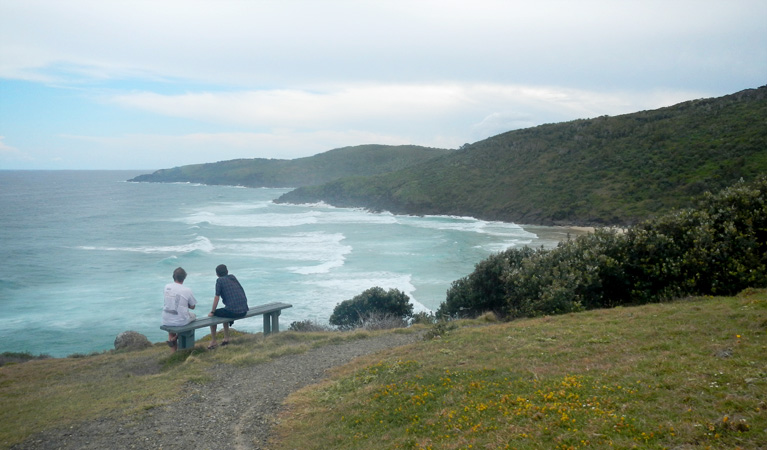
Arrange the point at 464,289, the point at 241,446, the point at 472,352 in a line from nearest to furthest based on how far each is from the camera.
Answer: the point at 241,446 < the point at 472,352 < the point at 464,289

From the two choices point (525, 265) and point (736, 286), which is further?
point (525, 265)

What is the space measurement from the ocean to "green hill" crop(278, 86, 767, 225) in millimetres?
4745

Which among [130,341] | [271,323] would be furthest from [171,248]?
[271,323]

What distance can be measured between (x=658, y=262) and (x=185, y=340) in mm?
10112

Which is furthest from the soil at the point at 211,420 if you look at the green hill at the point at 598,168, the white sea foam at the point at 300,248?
the green hill at the point at 598,168

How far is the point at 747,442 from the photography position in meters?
3.71

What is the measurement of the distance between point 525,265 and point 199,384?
7.79 meters

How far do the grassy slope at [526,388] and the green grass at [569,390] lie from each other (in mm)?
20

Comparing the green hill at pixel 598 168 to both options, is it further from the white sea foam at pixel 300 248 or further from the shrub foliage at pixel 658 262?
the shrub foliage at pixel 658 262

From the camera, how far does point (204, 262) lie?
117 ft

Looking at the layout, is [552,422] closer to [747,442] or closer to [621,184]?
[747,442]

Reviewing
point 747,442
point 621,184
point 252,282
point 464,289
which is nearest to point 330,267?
point 252,282

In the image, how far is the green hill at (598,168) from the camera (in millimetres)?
45688

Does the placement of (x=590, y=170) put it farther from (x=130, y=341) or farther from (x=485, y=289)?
(x=130, y=341)
